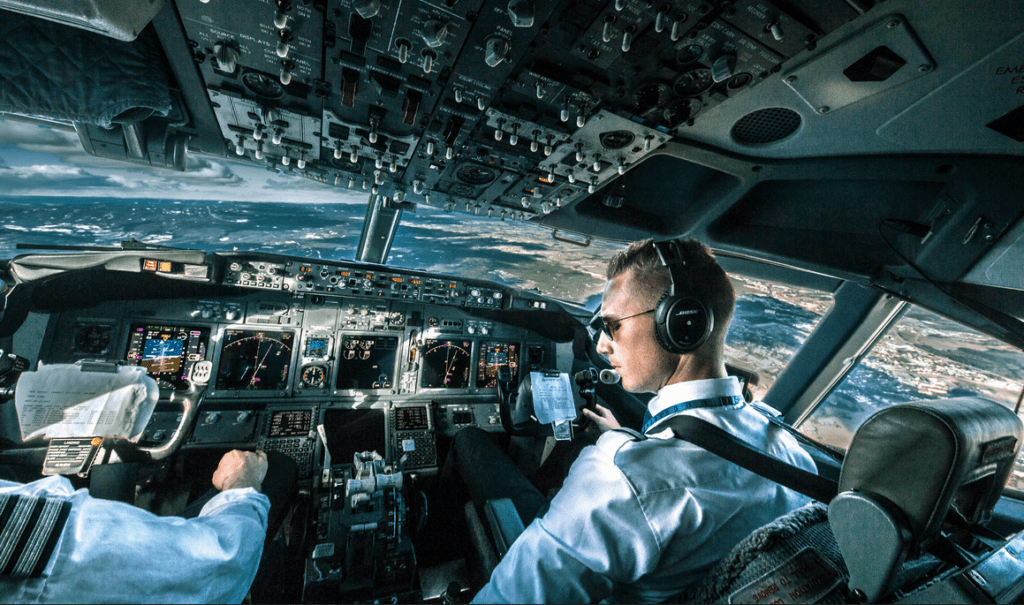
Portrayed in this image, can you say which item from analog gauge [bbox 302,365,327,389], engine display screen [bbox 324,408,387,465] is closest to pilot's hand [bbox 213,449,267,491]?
engine display screen [bbox 324,408,387,465]

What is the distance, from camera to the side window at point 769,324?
→ 330 cm

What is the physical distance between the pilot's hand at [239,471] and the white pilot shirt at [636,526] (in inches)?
46.4

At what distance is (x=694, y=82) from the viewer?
138cm

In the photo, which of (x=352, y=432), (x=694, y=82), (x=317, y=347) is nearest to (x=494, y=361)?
(x=352, y=432)

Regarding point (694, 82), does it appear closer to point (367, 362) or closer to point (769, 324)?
point (769, 324)

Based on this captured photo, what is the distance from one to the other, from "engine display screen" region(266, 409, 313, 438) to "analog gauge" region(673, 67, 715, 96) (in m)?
3.61

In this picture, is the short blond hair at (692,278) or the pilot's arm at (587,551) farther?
the short blond hair at (692,278)

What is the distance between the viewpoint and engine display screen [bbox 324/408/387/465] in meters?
3.19

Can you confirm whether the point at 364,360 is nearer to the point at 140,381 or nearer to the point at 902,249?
the point at 140,381

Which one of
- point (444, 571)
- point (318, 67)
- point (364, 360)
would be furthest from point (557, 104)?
point (364, 360)

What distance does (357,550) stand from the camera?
2029mm

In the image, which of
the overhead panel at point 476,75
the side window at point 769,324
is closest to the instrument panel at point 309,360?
the overhead panel at point 476,75

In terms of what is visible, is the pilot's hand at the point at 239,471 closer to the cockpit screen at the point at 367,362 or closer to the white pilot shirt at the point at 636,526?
the white pilot shirt at the point at 636,526

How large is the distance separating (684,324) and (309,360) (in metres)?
3.37
